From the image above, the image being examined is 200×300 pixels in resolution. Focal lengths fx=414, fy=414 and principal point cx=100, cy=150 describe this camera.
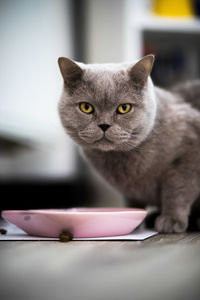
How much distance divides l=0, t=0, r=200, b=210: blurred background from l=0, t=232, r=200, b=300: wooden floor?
1.68 meters

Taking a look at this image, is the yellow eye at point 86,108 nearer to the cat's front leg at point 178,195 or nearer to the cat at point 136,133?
the cat at point 136,133

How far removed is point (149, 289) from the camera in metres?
0.61

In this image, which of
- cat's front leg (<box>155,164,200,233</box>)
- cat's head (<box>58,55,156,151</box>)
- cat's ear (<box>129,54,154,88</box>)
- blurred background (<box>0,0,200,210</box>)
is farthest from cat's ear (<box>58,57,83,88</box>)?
blurred background (<box>0,0,200,210</box>)

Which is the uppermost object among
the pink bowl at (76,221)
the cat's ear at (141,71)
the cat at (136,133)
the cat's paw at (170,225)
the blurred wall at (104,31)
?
the blurred wall at (104,31)

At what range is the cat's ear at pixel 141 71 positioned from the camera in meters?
1.17

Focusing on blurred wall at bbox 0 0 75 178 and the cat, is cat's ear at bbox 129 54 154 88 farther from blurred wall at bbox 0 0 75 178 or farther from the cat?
blurred wall at bbox 0 0 75 178

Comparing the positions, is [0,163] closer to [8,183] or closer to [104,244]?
[8,183]

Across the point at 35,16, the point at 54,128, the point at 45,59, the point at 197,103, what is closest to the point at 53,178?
the point at 54,128

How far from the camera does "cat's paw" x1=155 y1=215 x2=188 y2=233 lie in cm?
120

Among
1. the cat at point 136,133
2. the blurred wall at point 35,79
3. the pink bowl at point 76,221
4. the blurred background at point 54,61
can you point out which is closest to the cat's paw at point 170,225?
the cat at point 136,133

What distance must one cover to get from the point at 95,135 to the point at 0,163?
216 cm

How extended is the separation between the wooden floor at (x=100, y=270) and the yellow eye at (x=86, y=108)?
1.25 ft

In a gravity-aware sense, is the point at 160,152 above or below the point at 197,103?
below

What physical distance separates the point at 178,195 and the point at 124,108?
31 centimetres
